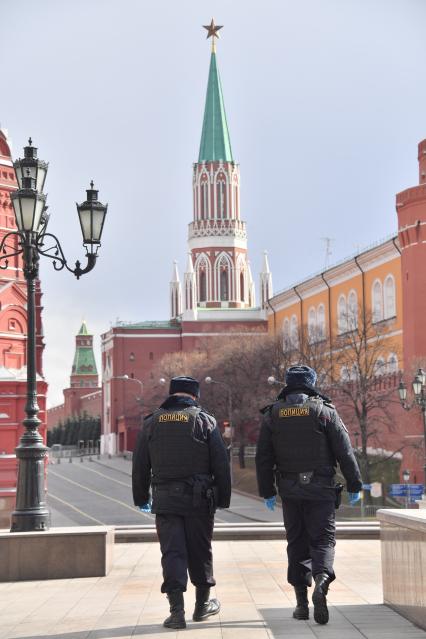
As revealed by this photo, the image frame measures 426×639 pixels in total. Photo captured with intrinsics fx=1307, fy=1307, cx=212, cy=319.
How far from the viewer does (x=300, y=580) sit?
33.7 feet

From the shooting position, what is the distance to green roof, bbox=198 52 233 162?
12412cm

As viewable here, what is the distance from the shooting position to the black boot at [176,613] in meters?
9.89

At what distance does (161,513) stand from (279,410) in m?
1.25

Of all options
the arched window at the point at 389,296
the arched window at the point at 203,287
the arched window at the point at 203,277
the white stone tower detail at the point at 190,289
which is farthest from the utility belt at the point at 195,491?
the arched window at the point at 203,287

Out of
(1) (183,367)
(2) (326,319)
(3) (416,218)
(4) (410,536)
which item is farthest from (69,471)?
(4) (410,536)

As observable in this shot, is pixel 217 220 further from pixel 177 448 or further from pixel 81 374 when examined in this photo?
pixel 177 448

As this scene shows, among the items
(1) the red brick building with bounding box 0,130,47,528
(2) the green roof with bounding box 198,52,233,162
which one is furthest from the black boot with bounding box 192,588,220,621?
(2) the green roof with bounding box 198,52,233,162

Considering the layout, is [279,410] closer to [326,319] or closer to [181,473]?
[181,473]

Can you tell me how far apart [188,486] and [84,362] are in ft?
583

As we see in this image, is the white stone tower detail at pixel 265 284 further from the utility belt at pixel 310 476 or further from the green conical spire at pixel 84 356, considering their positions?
the utility belt at pixel 310 476

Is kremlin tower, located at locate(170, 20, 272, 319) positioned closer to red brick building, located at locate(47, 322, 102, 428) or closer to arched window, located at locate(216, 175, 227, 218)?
arched window, located at locate(216, 175, 227, 218)

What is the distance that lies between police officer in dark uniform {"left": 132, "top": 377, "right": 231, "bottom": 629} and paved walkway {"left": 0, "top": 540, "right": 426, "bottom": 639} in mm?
452

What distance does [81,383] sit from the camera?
183m

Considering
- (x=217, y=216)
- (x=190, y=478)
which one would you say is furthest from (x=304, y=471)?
(x=217, y=216)
